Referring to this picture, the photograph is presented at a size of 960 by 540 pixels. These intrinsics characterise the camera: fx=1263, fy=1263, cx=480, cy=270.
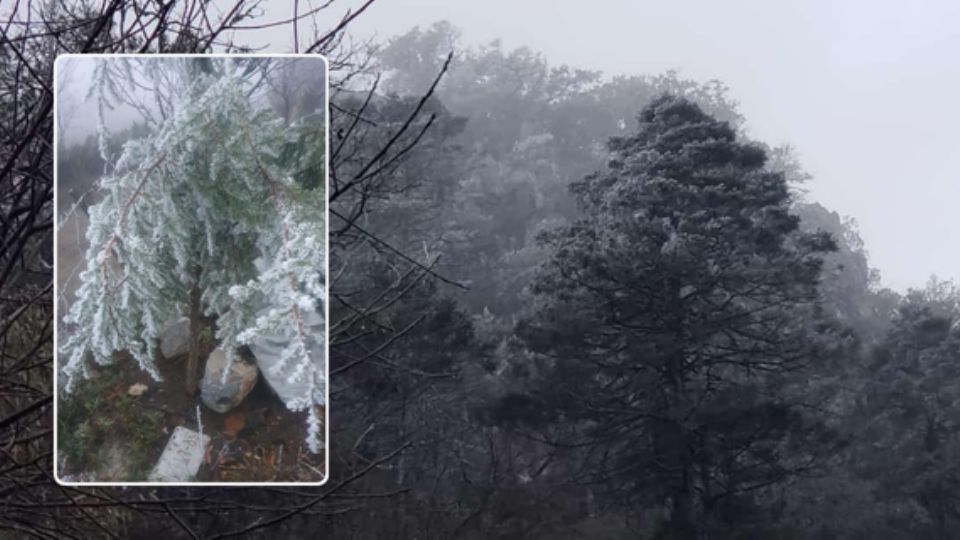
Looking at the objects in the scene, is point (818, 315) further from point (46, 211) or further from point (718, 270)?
point (46, 211)

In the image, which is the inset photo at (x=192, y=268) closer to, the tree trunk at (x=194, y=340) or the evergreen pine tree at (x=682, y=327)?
the tree trunk at (x=194, y=340)

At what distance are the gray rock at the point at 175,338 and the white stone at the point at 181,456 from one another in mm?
100

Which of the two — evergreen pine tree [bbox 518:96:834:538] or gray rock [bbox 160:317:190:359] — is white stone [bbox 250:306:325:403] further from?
evergreen pine tree [bbox 518:96:834:538]

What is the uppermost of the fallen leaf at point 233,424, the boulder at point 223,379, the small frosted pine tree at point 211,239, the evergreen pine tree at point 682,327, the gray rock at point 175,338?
the evergreen pine tree at point 682,327

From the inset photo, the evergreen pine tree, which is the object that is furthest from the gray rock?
the evergreen pine tree

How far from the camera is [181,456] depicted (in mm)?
1428

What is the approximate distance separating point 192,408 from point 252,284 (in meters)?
0.16

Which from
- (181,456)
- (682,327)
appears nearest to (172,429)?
(181,456)

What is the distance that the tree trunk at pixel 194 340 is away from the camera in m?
1.46

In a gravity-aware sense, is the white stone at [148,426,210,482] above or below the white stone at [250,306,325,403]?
below

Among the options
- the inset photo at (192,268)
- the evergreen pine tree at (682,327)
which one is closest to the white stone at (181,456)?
the inset photo at (192,268)

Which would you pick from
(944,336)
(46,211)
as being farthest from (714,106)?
(46,211)

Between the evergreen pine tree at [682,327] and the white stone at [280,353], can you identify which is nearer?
the white stone at [280,353]

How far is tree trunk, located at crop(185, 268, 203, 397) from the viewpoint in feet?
4.77
